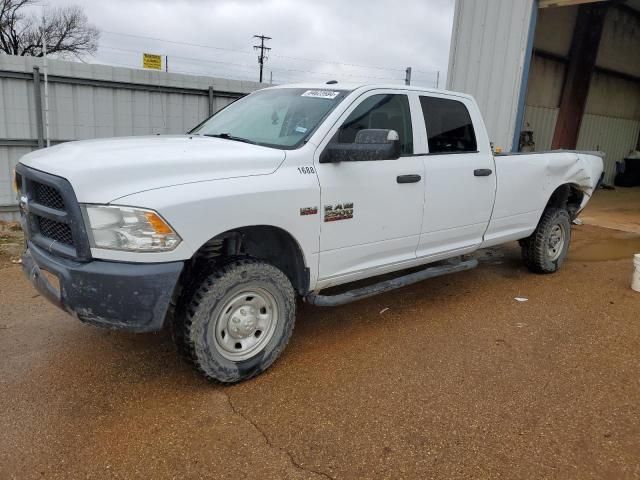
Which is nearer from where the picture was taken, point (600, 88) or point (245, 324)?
point (245, 324)

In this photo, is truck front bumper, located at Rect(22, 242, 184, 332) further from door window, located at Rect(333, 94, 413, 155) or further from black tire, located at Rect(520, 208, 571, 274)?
black tire, located at Rect(520, 208, 571, 274)

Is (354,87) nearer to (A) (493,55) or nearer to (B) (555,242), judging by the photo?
(B) (555,242)

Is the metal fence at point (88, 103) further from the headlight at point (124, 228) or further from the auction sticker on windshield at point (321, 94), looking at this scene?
the headlight at point (124, 228)

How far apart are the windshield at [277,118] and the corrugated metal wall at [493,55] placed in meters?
6.01

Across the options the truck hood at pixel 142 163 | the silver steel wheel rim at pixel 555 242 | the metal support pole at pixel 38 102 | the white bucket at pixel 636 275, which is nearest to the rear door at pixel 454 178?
the silver steel wheel rim at pixel 555 242

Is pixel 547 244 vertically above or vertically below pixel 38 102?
below

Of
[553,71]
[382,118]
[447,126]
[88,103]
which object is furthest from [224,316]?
[553,71]

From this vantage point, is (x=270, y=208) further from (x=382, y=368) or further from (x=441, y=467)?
(x=441, y=467)

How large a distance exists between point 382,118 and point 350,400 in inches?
83.6

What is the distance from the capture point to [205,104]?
9.76 metres

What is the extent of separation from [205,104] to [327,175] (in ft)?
22.6

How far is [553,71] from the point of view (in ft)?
45.9

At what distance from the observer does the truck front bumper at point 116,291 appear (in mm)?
2781

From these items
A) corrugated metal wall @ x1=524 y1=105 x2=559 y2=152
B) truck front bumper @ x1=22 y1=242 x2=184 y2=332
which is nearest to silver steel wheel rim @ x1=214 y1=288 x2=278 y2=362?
truck front bumper @ x1=22 y1=242 x2=184 y2=332
